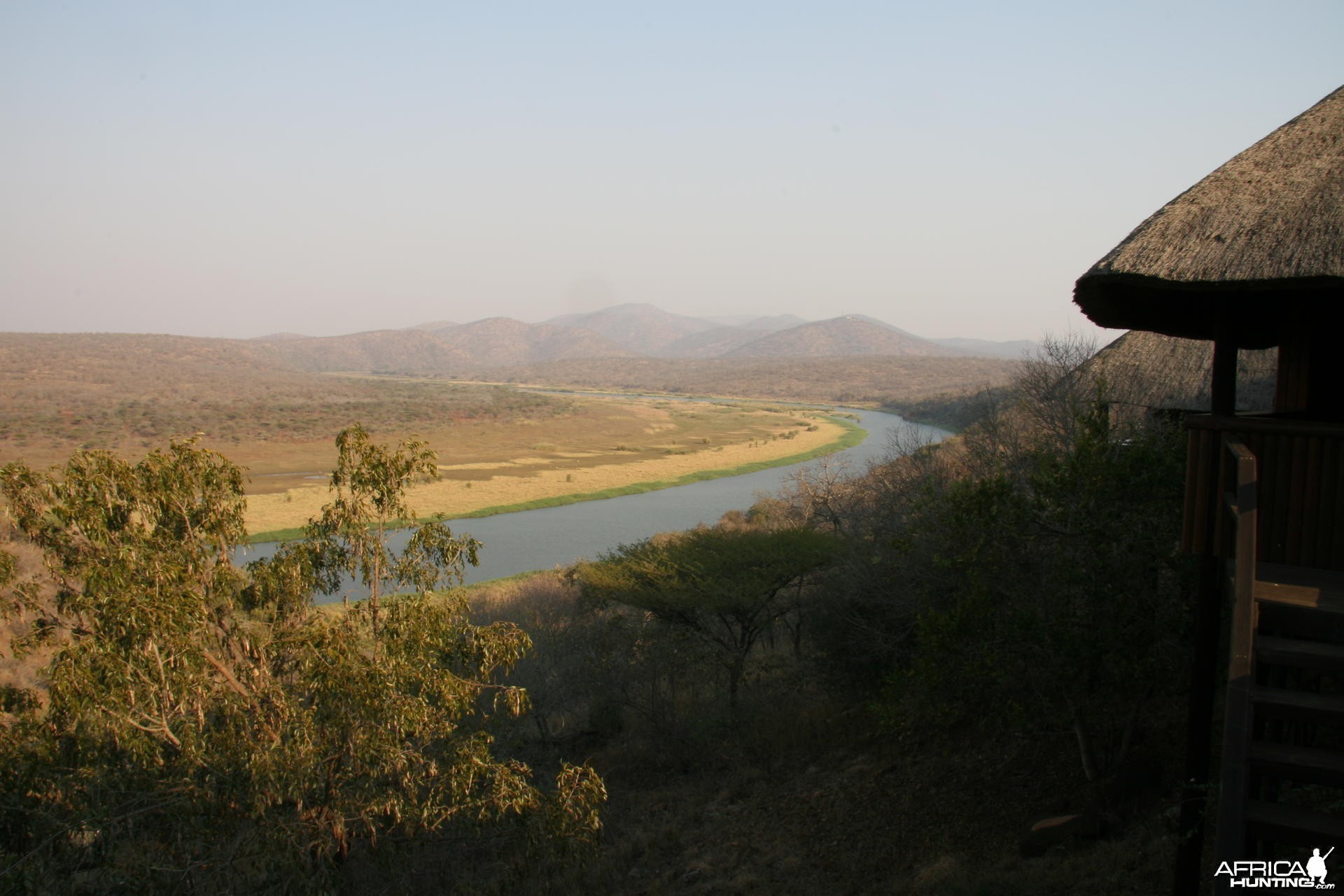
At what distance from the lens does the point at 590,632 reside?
17.0m

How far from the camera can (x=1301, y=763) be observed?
4.21 m

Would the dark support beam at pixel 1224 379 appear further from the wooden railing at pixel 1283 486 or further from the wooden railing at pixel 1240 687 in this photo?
the wooden railing at pixel 1240 687

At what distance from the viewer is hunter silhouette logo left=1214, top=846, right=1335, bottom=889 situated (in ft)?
14.1

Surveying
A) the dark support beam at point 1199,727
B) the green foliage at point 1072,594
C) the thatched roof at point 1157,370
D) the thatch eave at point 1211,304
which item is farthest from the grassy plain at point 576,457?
the dark support beam at point 1199,727

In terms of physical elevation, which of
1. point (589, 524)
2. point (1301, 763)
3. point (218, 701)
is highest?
point (1301, 763)

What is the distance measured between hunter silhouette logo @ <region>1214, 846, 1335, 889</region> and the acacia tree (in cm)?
468

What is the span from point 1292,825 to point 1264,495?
193 cm

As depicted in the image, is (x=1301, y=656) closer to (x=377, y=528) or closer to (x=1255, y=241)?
(x=1255, y=241)

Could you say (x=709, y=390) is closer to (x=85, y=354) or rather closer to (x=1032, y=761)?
(x=85, y=354)

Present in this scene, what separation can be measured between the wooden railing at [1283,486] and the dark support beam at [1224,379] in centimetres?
30

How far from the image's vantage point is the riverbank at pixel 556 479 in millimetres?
38719

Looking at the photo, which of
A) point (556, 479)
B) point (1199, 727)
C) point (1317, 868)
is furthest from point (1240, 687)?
point (556, 479)

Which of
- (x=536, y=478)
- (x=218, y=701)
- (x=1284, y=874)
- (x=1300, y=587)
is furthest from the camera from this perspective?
(x=536, y=478)

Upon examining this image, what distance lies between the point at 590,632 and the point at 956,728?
25.6 feet
